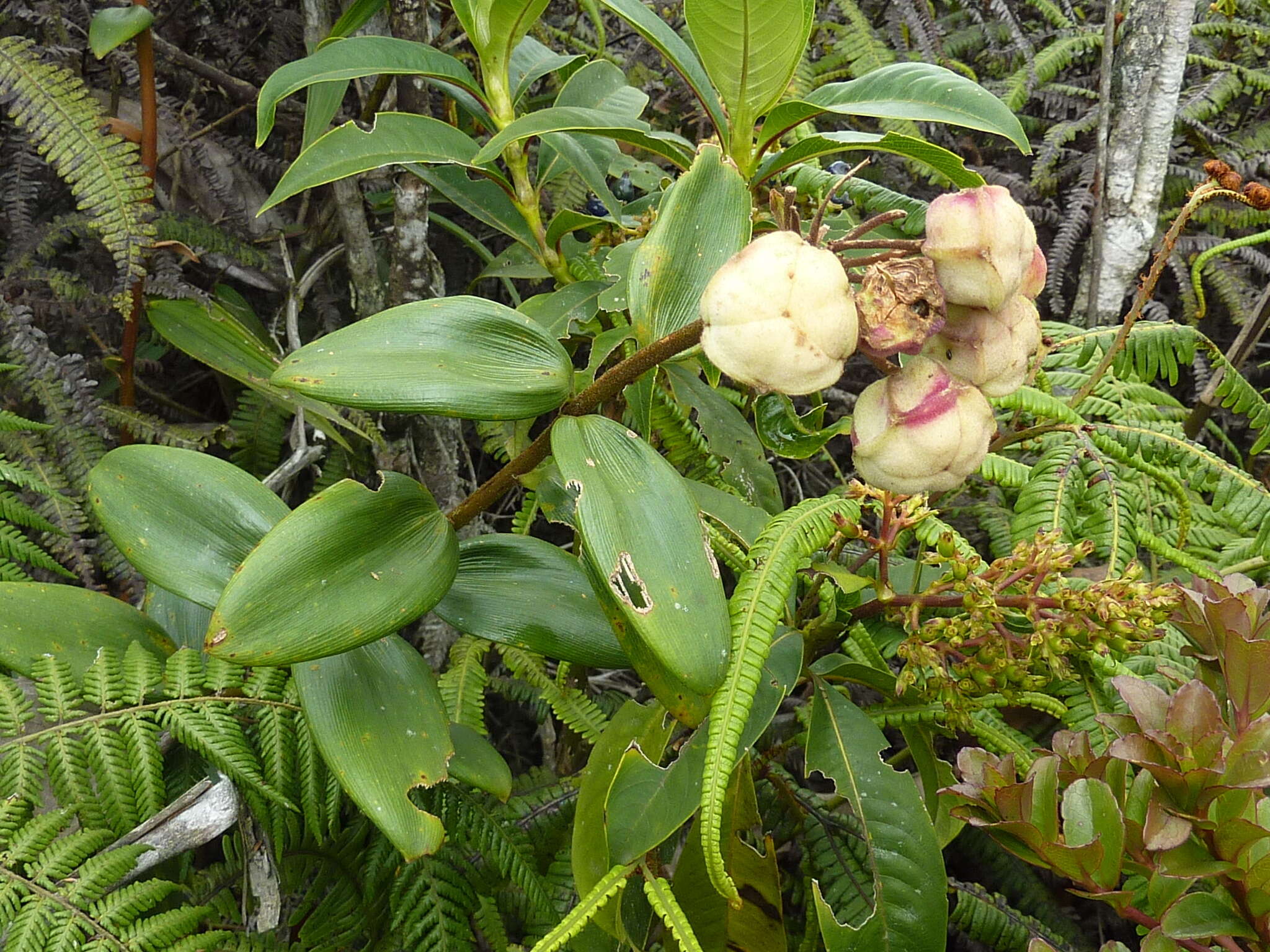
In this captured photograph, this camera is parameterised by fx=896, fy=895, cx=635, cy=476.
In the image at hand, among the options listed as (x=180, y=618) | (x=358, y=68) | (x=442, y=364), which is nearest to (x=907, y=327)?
(x=442, y=364)

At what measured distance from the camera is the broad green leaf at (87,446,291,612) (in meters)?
1.02

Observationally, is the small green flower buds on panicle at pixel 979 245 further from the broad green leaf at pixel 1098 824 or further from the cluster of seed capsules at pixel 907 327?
the broad green leaf at pixel 1098 824

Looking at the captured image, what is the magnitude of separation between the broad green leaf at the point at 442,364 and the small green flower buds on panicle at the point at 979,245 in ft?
1.25

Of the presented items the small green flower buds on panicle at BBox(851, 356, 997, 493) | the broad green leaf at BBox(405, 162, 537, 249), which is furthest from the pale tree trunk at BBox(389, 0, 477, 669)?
the small green flower buds on panicle at BBox(851, 356, 997, 493)

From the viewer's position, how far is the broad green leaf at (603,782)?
3.41 feet

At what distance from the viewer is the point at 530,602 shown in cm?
109

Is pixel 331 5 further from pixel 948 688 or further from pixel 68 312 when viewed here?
pixel 948 688

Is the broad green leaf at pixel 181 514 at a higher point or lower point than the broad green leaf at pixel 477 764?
higher

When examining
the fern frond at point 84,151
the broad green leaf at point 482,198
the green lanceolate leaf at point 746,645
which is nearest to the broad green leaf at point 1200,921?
the green lanceolate leaf at point 746,645

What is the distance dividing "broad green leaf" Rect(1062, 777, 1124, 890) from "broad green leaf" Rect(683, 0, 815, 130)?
854 millimetres

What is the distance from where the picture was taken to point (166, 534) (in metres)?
1.05

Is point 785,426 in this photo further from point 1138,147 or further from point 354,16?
point 1138,147

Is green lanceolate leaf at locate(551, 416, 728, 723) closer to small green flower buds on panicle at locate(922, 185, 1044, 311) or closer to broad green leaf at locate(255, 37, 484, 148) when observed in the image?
small green flower buds on panicle at locate(922, 185, 1044, 311)

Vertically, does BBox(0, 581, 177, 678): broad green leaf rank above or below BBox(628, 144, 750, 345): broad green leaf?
below
